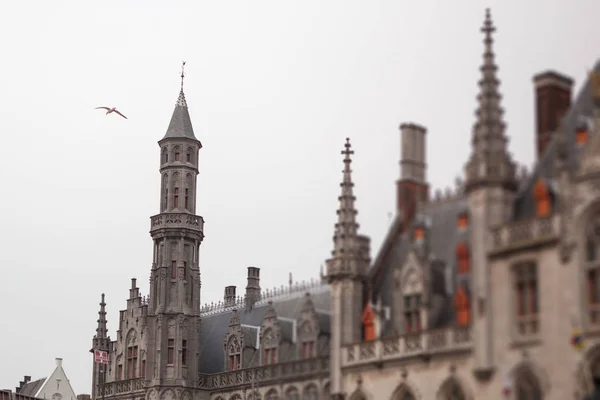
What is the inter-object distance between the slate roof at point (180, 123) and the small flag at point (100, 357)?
14950 millimetres

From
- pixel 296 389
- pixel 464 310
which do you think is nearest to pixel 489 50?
pixel 464 310

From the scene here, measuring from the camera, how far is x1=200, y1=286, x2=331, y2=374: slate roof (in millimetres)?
61719

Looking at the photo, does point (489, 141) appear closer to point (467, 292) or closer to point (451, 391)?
point (467, 292)

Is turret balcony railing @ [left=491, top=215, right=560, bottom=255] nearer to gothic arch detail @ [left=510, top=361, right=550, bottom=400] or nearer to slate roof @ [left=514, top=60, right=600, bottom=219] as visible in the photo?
slate roof @ [left=514, top=60, right=600, bottom=219]

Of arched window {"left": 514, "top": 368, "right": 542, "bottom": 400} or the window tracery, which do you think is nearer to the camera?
the window tracery

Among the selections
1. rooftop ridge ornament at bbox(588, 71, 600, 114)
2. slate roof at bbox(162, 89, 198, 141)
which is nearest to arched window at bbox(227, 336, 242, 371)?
slate roof at bbox(162, 89, 198, 141)

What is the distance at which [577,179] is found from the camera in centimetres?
4297

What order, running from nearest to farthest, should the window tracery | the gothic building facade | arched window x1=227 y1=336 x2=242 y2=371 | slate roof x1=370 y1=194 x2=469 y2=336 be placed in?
the window tracery, the gothic building facade, slate roof x1=370 y1=194 x2=469 y2=336, arched window x1=227 y1=336 x2=242 y2=371

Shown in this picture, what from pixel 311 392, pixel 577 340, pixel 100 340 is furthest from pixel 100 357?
pixel 577 340

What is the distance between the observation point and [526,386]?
43.8 meters

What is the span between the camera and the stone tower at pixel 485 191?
45031mm

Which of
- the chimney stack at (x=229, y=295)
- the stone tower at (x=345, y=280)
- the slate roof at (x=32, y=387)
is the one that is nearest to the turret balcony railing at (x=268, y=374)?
the stone tower at (x=345, y=280)

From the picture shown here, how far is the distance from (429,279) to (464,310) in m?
3.12

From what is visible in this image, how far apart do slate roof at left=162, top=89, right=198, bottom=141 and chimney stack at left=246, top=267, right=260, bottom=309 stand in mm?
9843
